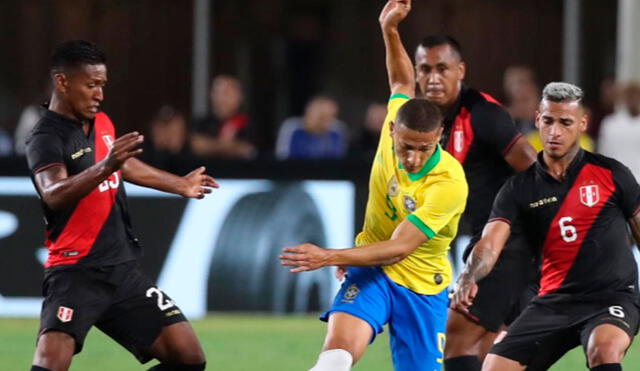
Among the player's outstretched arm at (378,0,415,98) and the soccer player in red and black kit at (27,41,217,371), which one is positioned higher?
the player's outstretched arm at (378,0,415,98)

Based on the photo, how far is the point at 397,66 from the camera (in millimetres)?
8164

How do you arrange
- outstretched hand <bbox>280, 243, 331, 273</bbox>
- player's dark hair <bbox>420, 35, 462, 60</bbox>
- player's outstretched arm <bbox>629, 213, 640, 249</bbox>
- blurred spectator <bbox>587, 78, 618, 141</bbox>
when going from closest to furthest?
outstretched hand <bbox>280, 243, 331, 273</bbox>
player's outstretched arm <bbox>629, 213, 640, 249</bbox>
player's dark hair <bbox>420, 35, 462, 60</bbox>
blurred spectator <bbox>587, 78, 618, 141</bbox>

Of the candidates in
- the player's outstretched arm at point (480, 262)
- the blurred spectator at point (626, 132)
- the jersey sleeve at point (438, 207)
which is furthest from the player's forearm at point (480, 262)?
the blurred spectator at point (626, 132)

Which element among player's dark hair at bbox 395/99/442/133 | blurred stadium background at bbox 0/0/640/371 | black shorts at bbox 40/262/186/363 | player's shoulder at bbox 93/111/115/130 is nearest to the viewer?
player's dark hair at bbox 395/99/442/133

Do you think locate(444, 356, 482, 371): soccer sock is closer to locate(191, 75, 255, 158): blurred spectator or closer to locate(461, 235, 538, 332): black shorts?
locate(461, 235, 538, 332): black shorts

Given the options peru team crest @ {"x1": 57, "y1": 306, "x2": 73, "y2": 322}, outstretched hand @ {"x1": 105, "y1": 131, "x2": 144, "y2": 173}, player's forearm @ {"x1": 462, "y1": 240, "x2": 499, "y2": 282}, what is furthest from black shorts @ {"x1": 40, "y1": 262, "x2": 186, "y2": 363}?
player's forearm @ {"x1": 462, "y1": 240, "x2": 499, "y2": 282}

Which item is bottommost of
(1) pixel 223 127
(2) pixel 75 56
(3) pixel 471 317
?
(3) pixel 471 317

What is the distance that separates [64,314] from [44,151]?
838 mm

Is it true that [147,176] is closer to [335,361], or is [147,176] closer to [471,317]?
[335,361]

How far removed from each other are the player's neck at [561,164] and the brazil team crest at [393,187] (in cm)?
87

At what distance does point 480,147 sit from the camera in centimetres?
841

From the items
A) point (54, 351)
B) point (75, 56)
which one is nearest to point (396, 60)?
point (75, 56)

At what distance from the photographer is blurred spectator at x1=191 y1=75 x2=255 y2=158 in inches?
525

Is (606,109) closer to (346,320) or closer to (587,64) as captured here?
(587,64)
